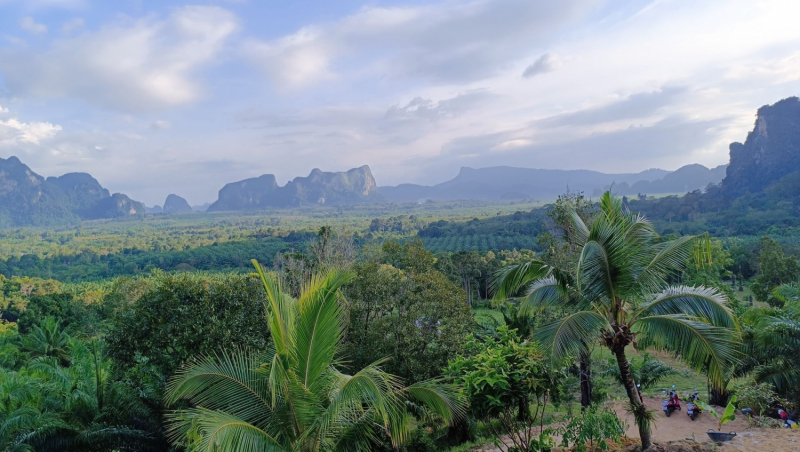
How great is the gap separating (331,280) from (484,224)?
2819 inches

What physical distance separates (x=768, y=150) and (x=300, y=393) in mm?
122515

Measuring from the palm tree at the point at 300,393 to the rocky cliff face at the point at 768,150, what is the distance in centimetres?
10856

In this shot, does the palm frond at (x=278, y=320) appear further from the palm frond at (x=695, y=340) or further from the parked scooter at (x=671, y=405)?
the parked scooter at (x=671, y=405)

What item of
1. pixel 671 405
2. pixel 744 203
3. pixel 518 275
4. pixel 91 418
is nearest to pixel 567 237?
pixel 671 405

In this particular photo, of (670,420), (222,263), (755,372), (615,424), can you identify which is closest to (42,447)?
(615,424)

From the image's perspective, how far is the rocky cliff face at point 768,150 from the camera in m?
92.3

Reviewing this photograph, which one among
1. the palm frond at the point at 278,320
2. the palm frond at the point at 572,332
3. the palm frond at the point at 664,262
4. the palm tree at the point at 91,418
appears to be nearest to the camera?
the palm frond at the point at 278,320

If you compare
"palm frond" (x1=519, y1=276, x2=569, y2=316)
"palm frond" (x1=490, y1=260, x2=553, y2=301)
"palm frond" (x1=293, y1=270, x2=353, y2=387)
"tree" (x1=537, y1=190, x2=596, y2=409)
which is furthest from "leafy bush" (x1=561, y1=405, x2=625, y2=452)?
"tree" (x1=537, y1=190, x2=596, y2=409)

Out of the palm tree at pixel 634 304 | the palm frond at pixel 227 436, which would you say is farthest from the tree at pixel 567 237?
the palm frond at pixel 227 436

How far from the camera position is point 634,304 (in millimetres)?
6008

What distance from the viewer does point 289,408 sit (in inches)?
174

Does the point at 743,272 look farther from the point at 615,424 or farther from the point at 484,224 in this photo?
the point at 484,224

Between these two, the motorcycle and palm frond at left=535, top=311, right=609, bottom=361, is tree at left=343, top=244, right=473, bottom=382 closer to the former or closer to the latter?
palm frond at left=535, top=311, right=609, bottom=361

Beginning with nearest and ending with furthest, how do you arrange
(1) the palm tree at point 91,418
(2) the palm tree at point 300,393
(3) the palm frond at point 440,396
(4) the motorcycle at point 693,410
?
(2) the palm tree at point 300,393, (3) the palm frond at point 440,396, (1) the palm tree at point 91,418, (4) the motorcycle at point 693,410
